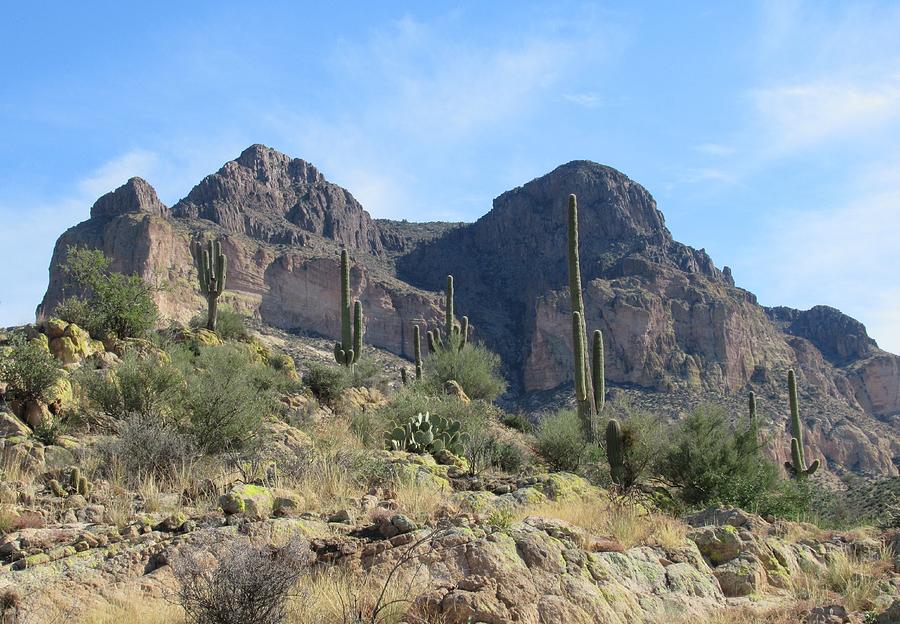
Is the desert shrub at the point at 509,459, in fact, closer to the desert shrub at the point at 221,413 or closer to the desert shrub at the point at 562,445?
the desert shrub at the point at 562,445

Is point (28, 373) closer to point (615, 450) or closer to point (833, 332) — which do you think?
point (615, 450)

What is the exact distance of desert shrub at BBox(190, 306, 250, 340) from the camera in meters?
26.9

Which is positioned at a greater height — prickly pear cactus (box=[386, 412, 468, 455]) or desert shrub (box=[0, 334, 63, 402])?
desert shrub (box=[0, 334, 63, 402])

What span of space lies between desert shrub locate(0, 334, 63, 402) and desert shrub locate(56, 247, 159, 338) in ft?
18.5

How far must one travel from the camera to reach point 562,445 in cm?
1758

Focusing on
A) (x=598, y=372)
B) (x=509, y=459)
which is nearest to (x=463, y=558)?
(x=509, y=459)

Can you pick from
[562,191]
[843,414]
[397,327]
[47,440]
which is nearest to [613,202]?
[562,191]

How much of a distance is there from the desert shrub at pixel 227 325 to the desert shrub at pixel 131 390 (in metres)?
12.3

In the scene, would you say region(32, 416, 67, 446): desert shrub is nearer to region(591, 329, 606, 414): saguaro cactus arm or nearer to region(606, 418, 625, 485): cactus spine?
region(606, 418, 625, 485): cactus spine

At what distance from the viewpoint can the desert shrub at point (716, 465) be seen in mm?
13570

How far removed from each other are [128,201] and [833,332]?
97.9 m

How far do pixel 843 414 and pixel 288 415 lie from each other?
7457 centimetres

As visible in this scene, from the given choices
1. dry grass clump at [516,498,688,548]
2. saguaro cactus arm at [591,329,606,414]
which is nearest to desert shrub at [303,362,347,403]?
saguaro cactus arm at [591,329,606,414]

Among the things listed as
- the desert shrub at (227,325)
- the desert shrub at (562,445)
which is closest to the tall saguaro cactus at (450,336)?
the desert shrub at (227,325)
